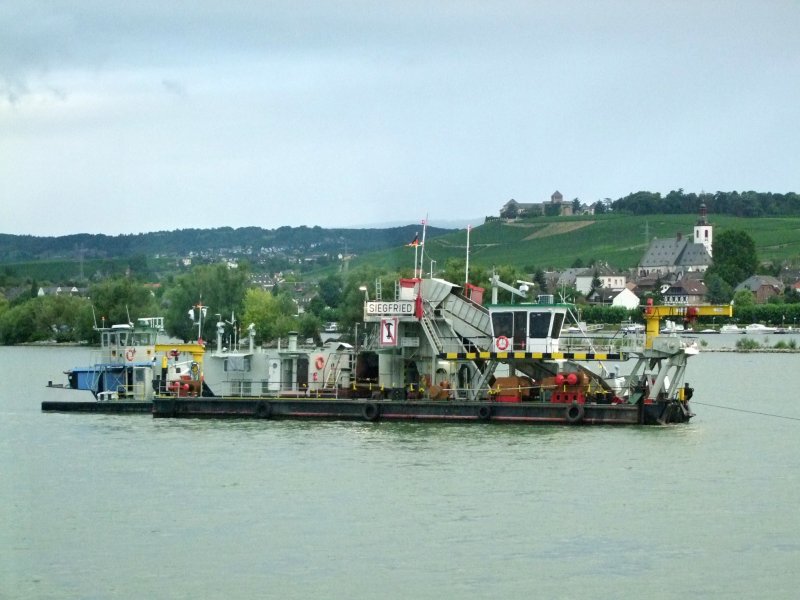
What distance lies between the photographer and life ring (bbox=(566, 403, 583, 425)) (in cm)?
4650

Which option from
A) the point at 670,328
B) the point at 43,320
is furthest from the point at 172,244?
the point at 670,328

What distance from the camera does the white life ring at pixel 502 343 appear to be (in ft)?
159

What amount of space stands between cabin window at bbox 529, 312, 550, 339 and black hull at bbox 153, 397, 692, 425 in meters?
2.36

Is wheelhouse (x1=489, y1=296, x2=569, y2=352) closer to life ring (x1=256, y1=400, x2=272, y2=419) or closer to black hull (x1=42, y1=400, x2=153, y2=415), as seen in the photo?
life ring (x1=256, y1=400, x2=272, y2=419)

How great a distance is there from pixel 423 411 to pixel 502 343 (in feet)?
10.9

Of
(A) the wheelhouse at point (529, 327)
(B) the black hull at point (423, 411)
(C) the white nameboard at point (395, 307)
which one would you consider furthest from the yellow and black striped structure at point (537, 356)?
(C) the white nameboard at point (395, 307)

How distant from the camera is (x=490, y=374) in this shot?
49.3 m

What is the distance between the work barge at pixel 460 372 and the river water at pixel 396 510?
0.82 metres

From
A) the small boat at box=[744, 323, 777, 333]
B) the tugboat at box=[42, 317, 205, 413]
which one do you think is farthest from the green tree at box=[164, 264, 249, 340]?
the small boat at box=[744, 323, 777, 333]

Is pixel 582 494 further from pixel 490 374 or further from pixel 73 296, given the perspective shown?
pixel 73 296

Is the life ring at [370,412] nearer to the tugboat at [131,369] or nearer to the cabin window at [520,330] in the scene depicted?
the cabin window at [520,330]

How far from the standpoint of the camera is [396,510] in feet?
110

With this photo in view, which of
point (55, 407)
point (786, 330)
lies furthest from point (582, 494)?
point (786, 330)

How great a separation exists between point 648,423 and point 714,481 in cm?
918
